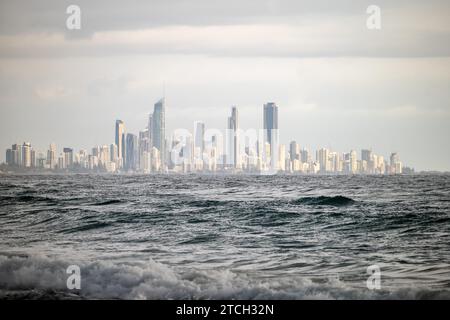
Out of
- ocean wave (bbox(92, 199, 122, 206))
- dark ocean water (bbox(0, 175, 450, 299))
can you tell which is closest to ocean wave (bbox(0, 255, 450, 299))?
dark ocean water (bbox(0, 175, 450, 299))

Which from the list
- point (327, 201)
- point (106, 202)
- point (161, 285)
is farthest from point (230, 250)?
point (106, 202)

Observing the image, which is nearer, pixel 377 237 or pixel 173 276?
pixel 173 276

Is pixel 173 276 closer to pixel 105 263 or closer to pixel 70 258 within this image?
pixel 105 263

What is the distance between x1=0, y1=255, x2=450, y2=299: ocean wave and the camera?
1204 cm

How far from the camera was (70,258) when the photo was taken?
622 inches

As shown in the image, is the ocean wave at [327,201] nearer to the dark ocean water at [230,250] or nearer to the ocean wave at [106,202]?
the dark ocean water at [230,250]

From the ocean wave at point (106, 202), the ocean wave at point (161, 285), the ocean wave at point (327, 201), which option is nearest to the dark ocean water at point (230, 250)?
the ocean wave at point (161, 285)

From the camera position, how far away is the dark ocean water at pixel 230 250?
41.1 ft

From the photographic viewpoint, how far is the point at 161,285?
1273 centimetres

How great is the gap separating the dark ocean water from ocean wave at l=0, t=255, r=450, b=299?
0.02m

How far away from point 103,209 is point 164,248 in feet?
37.2

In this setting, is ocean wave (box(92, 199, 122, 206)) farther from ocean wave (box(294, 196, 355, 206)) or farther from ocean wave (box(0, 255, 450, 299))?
ocean wave (box(0, 255, 450, 299))
